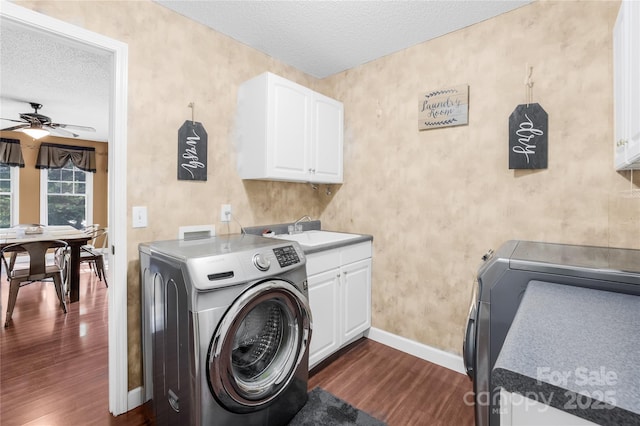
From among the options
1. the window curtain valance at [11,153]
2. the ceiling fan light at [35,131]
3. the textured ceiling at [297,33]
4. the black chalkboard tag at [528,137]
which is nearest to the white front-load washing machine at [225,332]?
the textured ceiling at [297,33]

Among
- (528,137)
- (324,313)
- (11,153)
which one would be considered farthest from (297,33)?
(11,153)

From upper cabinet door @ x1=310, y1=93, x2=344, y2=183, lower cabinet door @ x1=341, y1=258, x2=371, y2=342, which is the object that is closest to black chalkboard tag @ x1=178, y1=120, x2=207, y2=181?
upper cabinet door @ x1=310, y1=93, x2=344, y2=183

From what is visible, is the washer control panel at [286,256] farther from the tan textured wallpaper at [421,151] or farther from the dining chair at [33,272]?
the dining chair at [33,272]

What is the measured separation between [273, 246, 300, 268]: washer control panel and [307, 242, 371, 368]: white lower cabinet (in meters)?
0.37

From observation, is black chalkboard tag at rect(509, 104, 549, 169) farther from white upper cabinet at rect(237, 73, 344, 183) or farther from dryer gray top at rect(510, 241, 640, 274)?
white upper cabinet at rect(237, 73, 344, 183)

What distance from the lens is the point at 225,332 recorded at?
4.37 feet

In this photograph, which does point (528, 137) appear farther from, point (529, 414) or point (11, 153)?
point (11, 153)

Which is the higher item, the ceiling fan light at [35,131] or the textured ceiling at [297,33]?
the textured ceiling at [297,33]

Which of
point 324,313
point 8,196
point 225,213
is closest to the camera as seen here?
point 324,313

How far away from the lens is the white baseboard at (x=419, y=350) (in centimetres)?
228

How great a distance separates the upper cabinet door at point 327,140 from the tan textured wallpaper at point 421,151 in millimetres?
125

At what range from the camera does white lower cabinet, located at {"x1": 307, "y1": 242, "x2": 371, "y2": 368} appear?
2.15m

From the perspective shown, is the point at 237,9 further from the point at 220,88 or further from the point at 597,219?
the point at 597,219

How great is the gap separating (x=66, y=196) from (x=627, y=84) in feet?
26.8
